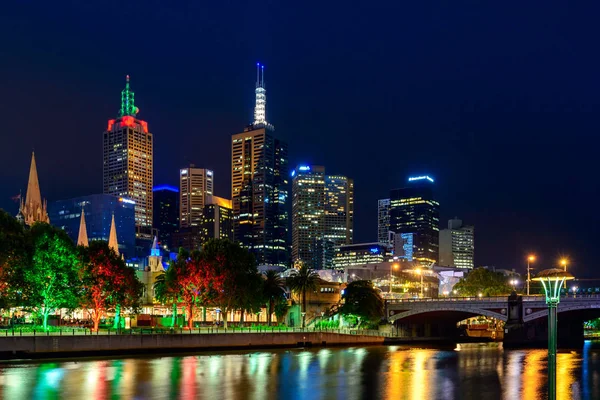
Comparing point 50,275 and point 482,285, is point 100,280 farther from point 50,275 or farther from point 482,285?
point 482,285

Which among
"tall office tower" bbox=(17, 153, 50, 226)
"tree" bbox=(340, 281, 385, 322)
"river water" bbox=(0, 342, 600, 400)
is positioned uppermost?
"tall office tower" bbox=(17, 153, 50, 226)

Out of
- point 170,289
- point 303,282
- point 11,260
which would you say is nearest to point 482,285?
point 303,282

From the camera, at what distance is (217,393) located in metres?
61.7

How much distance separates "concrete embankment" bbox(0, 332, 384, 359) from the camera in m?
85.5

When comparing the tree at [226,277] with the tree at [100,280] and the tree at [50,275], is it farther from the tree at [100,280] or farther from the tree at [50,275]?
the tree at [50,275]

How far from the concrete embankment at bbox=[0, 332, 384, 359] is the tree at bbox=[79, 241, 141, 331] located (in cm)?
1098

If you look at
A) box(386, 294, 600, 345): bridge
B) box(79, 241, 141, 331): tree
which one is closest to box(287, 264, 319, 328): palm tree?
box(386, 294, 600, 345): bridge

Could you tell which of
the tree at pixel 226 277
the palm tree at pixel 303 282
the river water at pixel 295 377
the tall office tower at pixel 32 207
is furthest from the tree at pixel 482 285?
the tall office tower at pixel 32 207

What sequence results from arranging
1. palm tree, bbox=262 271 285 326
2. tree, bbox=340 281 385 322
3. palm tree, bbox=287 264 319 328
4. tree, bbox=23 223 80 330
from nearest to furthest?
1. tree, bbox=23 223 80 330
2. palm tree, bbox=262 271 285 326
3. tree, bbox=340 281 385 322
4. palm tree, bbox=287 264 319 328

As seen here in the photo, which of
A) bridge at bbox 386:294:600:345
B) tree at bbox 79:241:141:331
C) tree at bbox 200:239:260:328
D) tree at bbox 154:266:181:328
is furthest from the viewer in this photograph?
bridge at bbox 386:294:600:345

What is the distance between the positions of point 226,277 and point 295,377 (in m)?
46.7

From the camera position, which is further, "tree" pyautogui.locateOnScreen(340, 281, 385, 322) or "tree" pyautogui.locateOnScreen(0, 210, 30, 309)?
"tree" pyautogui.locateOnScreen(340, 281, 385, 322)

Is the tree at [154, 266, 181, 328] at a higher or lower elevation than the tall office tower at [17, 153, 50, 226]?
lower

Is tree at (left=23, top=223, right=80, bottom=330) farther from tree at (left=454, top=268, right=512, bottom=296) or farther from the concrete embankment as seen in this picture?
tree at (left=454, top=268, right=512, bottom=296)
